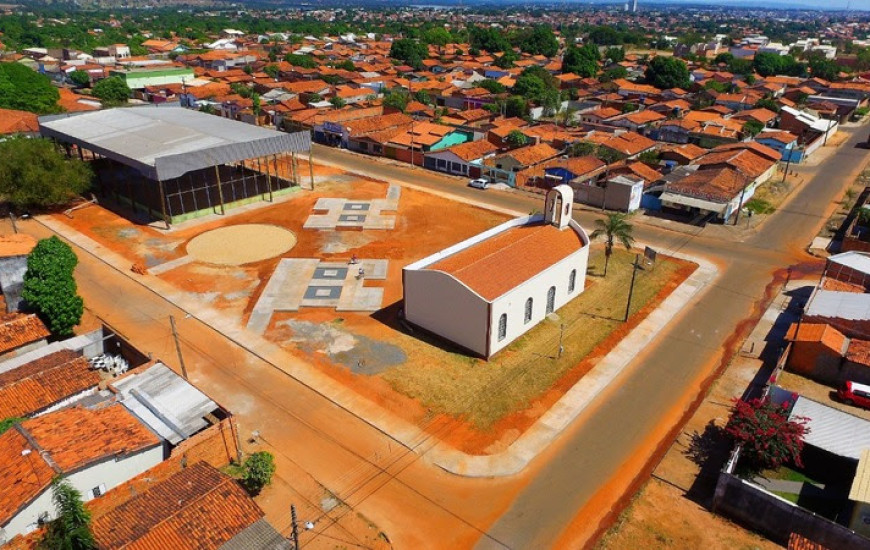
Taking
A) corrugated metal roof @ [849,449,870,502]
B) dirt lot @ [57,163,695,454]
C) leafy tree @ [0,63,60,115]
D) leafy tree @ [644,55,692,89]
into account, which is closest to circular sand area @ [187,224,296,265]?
dirt lot @ [57,163,695,454]

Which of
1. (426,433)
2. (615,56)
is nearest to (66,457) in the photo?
(426,433)

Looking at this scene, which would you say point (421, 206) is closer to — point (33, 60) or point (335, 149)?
point (335, 149)

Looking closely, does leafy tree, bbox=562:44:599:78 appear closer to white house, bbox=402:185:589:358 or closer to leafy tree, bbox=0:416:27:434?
white house, bbox=402:185:589:358

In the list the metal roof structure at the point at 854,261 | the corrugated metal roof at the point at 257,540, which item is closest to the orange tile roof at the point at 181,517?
the corrugated metal roof at the point at 257,540

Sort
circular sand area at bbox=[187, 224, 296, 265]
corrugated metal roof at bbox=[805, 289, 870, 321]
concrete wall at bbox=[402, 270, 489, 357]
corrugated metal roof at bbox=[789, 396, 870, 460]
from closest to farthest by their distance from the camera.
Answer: corrugated metal roof at bbox=[789, 396, 870, 460] < concrete wall at bbox=[402, 270, 489, 357] < corrugated metal roof at bbox=[805, 289, 870, 321] < circular sand area at bbox=[187, 224, 296, 265]

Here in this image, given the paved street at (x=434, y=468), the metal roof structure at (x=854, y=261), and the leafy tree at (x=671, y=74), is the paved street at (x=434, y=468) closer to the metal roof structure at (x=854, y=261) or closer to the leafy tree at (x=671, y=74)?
the metal roof structure at (x=854, y=261)

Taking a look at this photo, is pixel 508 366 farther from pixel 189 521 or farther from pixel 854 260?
pixel 854 260
